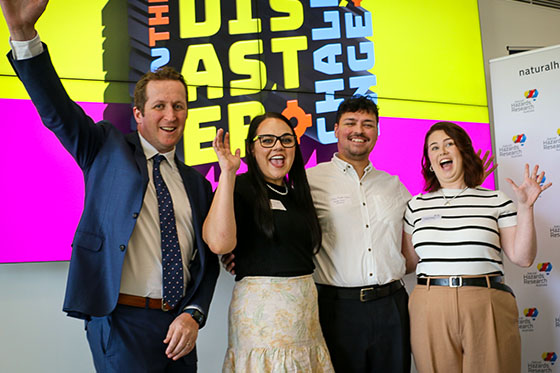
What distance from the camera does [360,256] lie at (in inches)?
110

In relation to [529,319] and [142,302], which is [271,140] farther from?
[529,319]

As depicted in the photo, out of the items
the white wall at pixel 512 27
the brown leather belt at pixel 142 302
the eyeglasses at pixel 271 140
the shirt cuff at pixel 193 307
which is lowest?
the shirt cuff at pixel 193 307

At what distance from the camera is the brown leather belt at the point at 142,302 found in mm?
2041

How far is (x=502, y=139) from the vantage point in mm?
4566

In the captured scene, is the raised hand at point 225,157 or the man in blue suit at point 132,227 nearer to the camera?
Answer: the man in blue suit at point 132,227

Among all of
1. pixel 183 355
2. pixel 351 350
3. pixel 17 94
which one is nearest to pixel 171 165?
pixel 183 355

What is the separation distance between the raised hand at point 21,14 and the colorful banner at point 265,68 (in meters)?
1.74

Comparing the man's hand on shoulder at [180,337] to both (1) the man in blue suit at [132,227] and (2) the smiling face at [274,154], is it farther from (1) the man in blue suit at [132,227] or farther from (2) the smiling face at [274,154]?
(2) the smiling face at [274,154]

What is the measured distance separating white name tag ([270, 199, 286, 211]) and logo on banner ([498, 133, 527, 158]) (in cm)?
287

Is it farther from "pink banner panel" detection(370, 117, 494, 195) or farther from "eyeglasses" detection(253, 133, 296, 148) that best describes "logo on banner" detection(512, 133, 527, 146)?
"eyeglasses" detection(253, 133, 296, 148)

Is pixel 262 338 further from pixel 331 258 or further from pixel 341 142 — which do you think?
pixel 341 142

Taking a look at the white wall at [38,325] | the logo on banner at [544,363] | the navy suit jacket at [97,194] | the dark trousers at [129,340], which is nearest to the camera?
the navy suit jacket at [97,194]

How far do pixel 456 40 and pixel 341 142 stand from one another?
250 cm

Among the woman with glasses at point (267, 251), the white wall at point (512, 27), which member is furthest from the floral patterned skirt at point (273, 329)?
the white wall at point (512, 27)
